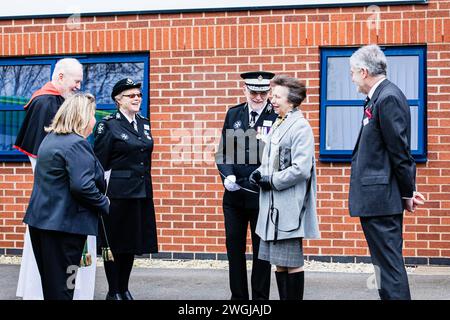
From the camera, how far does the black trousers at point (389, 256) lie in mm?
4988

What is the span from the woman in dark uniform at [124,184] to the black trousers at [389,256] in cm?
208

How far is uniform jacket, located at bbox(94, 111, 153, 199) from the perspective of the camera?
6.20 meters

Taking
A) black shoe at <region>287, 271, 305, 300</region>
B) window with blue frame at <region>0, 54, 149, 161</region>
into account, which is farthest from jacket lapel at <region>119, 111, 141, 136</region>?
window with blue frame at <region>0, 54, 149, 161</region>

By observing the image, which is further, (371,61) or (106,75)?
(106,75)

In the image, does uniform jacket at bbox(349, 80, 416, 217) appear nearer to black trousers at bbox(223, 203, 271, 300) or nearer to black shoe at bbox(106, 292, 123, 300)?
black trousers at bbox(223, 203, 271, 300)

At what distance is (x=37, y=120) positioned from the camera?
19.2 feet

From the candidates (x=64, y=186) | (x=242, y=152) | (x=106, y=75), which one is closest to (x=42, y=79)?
(x=106, y=75)

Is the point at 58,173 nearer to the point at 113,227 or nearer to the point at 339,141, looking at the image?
the point at 113,227

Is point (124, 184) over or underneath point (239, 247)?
over

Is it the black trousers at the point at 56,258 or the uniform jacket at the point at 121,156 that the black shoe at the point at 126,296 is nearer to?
the uniform jacket at the point at 121,156

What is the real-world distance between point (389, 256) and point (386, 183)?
0.50 m

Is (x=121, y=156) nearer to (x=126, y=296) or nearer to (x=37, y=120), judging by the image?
(x=37, y=120)

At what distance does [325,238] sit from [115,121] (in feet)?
10.4

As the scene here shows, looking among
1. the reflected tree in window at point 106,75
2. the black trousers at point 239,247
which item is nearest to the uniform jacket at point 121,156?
the black trousers at point 239,247
